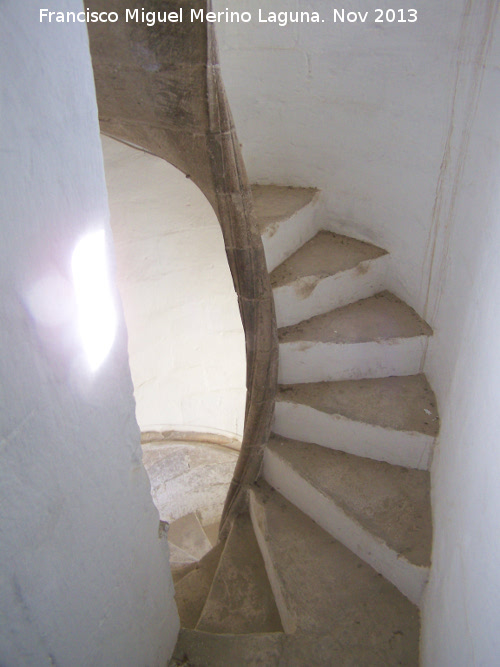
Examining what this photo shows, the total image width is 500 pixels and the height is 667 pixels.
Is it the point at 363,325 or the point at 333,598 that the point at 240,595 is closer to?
the point at 333,598

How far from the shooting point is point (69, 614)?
1296 mm

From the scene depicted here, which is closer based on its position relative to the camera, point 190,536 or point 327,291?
point 327,291

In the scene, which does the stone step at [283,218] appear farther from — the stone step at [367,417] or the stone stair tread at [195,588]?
the stone stair tread at [195,588]

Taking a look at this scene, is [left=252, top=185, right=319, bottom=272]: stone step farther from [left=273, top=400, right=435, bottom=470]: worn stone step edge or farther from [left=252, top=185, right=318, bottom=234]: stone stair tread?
[left=273, top=400, right=435, bottom=470]: worn stone step edge

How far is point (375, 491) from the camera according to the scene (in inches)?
84.4

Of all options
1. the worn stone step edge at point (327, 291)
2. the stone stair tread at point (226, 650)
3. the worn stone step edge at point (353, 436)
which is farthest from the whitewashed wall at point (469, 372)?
the stone stair tread at point (226, 650)

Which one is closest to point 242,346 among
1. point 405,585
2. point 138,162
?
point 138,162

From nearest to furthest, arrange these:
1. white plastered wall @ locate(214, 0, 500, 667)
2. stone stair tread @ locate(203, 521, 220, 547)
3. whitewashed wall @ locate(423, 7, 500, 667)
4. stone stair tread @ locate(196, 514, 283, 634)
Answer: whitewashed wall @ locate(423, 7, 500, 667) < white plastered wall @ locate(214, 0, 500, 667) < stone stair tread @ locate(196, 514, 283, 634) < stone stair tread @ locate(203, 521, 220, 547)

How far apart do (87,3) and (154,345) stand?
→ 2759 millimetres

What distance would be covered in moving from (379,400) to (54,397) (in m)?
1.55

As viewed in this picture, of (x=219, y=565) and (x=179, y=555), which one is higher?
(x=219, y=565)

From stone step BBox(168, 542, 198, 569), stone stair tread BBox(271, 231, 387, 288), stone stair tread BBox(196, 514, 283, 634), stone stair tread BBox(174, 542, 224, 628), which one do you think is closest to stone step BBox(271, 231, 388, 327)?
stone stair tread BBox(271, 231, 387, 288)

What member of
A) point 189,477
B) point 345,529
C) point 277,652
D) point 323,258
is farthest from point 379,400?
point 189,477

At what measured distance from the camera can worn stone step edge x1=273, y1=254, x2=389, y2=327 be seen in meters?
2.39
